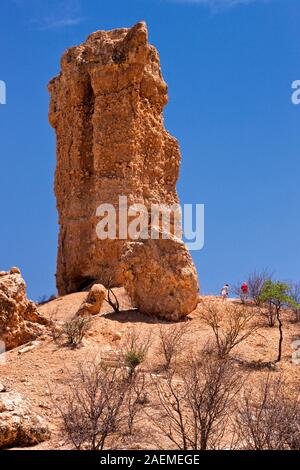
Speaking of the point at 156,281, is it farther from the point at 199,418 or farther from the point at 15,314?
the point at 199,418

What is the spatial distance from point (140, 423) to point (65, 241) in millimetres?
13607

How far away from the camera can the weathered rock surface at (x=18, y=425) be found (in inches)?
267

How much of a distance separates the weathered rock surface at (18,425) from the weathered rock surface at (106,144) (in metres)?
11.1

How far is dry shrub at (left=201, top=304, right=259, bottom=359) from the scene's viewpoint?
12.1m

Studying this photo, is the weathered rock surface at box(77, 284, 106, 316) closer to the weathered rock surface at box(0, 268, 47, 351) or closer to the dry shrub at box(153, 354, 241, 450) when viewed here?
the weathered rock surface at box(0, 268, 47, 351)

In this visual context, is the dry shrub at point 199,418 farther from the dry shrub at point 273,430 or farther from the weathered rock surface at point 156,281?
the weathered rock surface at point 156,281

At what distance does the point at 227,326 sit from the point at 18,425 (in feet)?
25.9

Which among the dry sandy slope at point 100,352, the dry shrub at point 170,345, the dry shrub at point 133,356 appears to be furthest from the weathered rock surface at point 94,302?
the dry shrub at point 133,356

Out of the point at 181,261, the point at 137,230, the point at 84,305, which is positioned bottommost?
the point at 84,305

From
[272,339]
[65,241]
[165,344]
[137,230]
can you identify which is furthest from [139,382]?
[65,241]

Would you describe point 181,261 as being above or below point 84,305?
above

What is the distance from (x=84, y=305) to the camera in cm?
1486

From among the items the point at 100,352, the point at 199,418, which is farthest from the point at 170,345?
the point at 199,418
